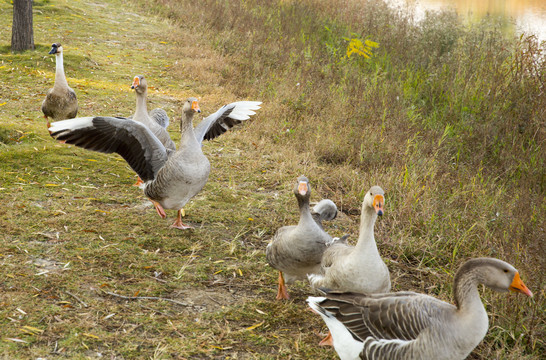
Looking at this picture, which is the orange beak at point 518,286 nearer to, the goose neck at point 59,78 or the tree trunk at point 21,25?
the goose neck at point 59,78

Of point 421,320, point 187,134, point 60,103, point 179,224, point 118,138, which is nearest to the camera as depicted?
point 421,320

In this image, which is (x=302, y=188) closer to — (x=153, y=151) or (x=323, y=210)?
(x=323, y=210)

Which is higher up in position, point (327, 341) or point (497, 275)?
point (497, 275)

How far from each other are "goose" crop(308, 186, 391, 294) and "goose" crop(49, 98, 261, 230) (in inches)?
75.8

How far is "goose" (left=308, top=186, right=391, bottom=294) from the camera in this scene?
3.54 m

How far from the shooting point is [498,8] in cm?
1820

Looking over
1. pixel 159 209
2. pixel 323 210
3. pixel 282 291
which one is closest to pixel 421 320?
pixel 282 291

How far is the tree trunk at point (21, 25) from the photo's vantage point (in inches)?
419

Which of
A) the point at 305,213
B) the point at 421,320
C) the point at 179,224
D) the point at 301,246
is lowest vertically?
the point at 179,224

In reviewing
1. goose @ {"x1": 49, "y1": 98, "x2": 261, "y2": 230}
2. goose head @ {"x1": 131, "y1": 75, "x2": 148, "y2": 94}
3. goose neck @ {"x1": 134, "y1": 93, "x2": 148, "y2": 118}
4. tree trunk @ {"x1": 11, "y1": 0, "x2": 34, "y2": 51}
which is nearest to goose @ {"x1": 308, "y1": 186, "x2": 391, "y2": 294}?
goose @ {"x1": 49, "y1": 98, "x2": 261, "y2": 230}

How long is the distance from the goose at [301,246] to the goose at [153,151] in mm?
1260

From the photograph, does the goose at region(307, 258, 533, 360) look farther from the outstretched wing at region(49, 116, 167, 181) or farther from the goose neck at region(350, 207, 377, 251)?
the outstretched wing at region(49, 116, 167, 181)

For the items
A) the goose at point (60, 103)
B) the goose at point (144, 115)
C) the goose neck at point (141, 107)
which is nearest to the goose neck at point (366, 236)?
the goose at point (144, 115)

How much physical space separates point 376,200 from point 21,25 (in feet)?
32.9
